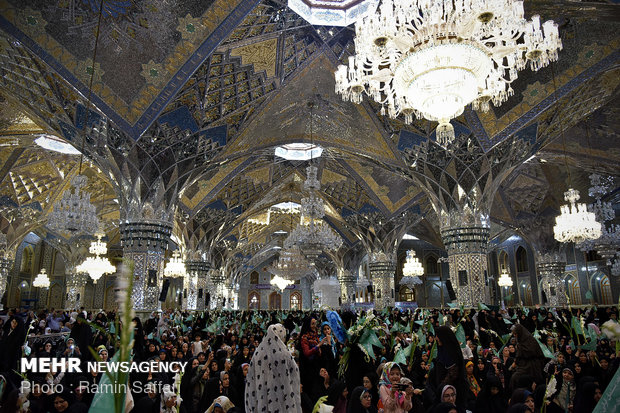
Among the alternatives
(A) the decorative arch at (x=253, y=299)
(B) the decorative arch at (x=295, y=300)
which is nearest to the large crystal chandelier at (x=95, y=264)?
(A) the decorative arch at (x=253, y=299)

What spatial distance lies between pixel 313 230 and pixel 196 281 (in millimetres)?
8389

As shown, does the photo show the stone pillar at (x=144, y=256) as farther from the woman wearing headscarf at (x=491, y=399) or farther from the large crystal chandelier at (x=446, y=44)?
the woman wearing headscarf at (x=491, y=399)

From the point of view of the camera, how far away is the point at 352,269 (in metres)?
23.2

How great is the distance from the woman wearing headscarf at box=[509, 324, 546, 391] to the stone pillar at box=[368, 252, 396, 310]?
43.1 ft

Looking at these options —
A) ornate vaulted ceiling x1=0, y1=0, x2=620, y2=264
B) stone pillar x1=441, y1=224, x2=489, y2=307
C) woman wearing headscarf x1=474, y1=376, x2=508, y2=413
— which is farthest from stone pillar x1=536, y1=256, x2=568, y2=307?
woman wearing headscarf x1=474, y1=376, x2=508, y2=413

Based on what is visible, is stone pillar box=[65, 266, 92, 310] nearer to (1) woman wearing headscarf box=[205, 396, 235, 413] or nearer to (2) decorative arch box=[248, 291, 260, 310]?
(2) decorative arch box=[248, 291, 260, 310]

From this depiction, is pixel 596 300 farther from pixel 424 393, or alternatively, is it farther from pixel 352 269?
pixel 424 393

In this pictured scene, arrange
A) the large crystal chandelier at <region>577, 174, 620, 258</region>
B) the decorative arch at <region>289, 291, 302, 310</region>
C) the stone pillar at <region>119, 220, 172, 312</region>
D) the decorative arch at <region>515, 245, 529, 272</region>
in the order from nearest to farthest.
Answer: the stone pillar at <region>119, 220, 172, 312</region>
the large crystal chandelier at <region>577, 174, 620, 258</region>
the decorative arch at <region>515, 245, 529, 272</region>
the decorative arch at <region>289, 291, 302, 310</region>

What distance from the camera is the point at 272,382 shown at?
3.02 metres

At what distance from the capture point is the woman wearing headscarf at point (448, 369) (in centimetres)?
333

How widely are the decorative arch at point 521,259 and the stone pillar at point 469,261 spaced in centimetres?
1020

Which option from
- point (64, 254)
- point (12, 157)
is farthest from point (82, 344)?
point (64, 254)

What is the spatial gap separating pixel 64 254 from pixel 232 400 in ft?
60.1

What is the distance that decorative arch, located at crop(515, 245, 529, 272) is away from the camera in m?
19.8
